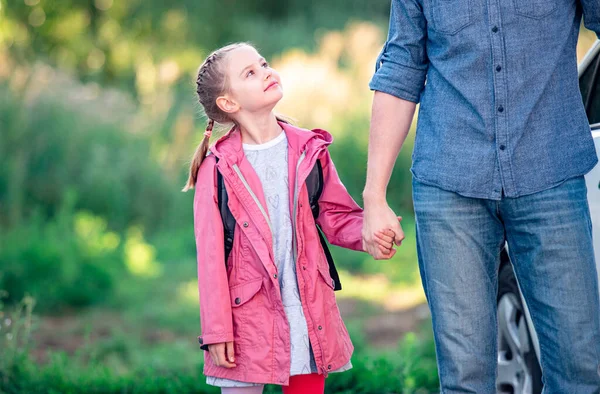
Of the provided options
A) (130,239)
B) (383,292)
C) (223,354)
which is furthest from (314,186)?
(130,239)

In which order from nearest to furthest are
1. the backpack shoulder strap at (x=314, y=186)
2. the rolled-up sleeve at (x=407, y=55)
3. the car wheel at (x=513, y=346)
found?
1. the rolled-up sleeve at (x=407, y=55)
2. the backpack shoulder strap at (x=314, y=186)
3. the car wheel at (x=513, y=346)

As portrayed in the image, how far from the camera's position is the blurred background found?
187 inches

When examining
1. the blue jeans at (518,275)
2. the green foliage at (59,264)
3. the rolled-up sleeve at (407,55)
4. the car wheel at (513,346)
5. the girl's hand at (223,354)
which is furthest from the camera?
the green foliage at (59,264)

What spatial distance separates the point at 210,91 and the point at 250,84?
0.17 metres

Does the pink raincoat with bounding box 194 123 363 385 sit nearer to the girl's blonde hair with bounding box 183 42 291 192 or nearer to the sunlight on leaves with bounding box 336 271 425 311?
the girl's blonde hair with bounding box 183 42 291 192

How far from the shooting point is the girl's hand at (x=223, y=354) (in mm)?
3000

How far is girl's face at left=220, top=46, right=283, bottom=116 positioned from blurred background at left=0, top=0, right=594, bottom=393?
0.72 m

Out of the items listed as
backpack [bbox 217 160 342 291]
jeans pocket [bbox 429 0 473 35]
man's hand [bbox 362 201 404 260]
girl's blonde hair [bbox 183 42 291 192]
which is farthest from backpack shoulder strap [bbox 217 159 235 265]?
A: jeans pocket [bbox 429 0 473 35]

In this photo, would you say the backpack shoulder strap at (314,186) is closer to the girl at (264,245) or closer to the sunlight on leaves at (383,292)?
the girl at (264,245)

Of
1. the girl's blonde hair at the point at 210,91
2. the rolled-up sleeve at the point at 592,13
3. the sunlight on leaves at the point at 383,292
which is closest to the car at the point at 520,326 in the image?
the rolled-up sleeve at the point at 592,13

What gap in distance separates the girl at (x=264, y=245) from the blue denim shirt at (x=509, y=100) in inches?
23.0

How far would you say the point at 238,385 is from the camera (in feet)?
10.0

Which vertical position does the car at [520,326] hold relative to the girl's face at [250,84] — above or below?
below

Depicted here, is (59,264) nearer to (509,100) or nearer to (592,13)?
(509,100)
